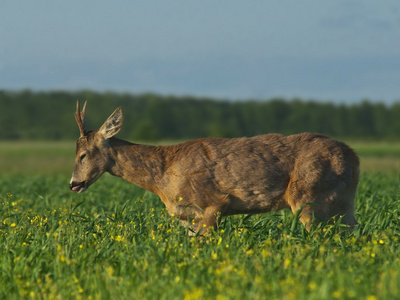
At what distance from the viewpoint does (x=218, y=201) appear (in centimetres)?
838

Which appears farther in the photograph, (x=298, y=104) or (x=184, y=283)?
(x=298, y=104)

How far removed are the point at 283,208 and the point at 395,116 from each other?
100 meters

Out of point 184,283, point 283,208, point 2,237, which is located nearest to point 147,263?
point 184,283

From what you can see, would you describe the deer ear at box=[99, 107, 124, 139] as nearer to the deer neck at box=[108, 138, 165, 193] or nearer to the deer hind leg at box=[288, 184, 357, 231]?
the deer neck at box=[108, 138, 165, 193]

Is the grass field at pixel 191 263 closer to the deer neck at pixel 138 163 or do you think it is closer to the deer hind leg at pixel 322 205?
the deer hind leg at pixel 322 205

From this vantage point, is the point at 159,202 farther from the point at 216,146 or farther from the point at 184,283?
the point at 184,283

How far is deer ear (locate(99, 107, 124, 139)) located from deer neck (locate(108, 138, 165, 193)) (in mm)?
207

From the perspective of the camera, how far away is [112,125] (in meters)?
9.05

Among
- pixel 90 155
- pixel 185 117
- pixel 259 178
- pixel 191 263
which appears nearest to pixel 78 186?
pixel 90 155

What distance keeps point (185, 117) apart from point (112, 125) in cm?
10435

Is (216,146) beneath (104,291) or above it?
above

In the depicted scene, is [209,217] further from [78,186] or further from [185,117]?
[185,117]

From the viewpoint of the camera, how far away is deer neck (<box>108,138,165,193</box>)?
8.92 meters

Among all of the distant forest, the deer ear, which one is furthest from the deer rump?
the distant forest
